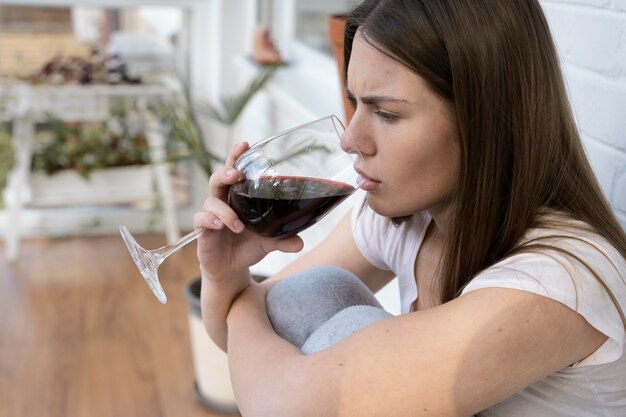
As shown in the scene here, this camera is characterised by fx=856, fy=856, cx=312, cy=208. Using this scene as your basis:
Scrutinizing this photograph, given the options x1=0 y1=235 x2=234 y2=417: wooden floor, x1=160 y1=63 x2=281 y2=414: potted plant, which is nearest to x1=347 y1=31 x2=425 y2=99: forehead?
x1=160 y1=63 x2=281 y2=414: potted plant

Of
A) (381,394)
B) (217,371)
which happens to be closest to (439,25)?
(381,394)

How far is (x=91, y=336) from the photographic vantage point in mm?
3113

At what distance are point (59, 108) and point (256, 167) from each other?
9.30 feet

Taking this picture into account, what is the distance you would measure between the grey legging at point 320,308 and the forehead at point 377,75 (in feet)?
0.92

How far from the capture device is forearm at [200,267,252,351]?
1.38 metres

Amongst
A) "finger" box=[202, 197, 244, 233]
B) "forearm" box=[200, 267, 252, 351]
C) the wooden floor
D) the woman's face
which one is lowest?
the wooden floor

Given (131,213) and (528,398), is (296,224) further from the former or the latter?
(131,213)

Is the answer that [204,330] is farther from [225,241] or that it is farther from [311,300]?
[311,300]

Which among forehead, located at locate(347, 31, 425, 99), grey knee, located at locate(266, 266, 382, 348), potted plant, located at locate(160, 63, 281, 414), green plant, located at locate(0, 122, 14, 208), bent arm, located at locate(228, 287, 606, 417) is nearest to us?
bent arm, located at locate(228, 287, 606, 417)

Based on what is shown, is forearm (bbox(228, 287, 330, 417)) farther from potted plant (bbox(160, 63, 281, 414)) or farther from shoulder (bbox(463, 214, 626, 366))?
potted plant (bbox(160, 63, 281, 414))

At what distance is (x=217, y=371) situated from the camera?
2.62m

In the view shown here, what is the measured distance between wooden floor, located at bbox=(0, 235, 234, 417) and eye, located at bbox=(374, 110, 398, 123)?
5.78ft

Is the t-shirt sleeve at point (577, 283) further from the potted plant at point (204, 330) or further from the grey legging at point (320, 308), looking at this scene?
the potted plant at point (204, 330)

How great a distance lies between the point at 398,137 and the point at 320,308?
0.87ft
